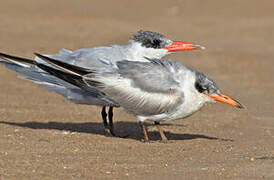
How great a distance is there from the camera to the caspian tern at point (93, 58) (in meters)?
7.39

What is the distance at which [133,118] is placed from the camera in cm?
883

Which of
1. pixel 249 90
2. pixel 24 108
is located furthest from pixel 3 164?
pixel 249 90

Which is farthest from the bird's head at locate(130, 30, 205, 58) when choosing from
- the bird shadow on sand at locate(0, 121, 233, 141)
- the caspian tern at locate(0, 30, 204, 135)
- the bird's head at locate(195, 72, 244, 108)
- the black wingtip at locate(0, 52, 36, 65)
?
the black wingtip at locate(0, 52, 36, 65)

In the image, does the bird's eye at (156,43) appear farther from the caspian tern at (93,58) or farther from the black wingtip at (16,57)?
the black wingtip at (16,57)

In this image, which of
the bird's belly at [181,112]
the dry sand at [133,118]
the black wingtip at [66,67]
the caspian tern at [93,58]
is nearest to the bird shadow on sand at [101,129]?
the dry sand at [133,118]

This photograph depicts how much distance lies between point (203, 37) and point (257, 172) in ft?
29.4

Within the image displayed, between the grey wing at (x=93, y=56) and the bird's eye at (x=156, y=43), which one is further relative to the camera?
the bird's eye at (x=156, y=43)

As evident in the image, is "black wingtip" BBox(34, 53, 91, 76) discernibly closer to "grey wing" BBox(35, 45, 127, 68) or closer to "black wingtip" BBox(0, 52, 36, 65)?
"grey wing" BBox(35, 45, 127, 68)

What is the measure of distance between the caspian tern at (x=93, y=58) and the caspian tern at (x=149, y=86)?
0.19 metres

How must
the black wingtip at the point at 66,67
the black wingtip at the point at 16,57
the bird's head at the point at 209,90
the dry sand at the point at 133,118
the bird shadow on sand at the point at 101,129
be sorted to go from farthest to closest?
the bird shadow on sand at the point at 101,129
the black wingtip at the point at 16,57
the bird's head at the point at 209,90
the black wingtip at the point at 66,67
the dry sand at the point at 133,118

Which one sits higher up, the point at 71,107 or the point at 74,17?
the point at 71,107

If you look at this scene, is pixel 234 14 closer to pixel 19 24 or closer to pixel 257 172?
pixel 19 24

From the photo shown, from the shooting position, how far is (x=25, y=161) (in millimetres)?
5789

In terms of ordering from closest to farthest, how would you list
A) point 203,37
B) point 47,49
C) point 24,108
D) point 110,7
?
point 24,108 < point 47,49 < point 203,37 < point 110,7
